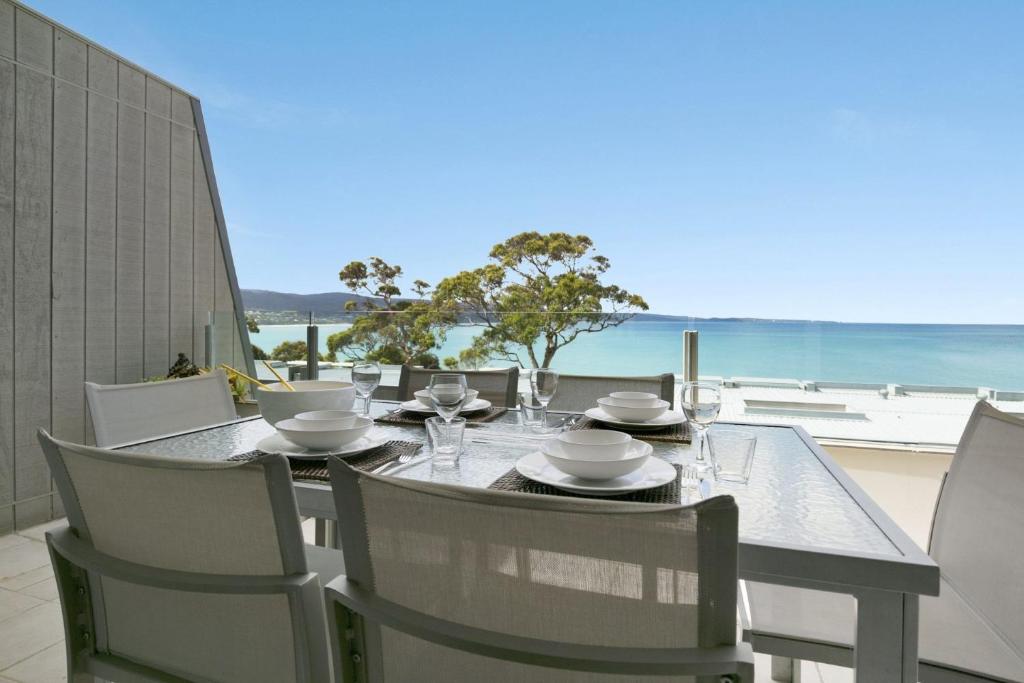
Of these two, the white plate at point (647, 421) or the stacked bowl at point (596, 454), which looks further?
the white plate at point (647, 421)

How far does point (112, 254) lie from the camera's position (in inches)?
125

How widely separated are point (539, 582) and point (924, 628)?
3.08 ft

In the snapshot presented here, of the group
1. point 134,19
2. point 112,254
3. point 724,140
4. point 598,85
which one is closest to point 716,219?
point 724,140

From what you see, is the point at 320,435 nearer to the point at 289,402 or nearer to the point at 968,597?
the point at 289,402

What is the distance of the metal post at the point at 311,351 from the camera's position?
3.90m

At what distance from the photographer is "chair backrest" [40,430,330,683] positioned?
0.76m

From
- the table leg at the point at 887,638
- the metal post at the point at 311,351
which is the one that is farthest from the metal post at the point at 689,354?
the table leg at the point at 887,638

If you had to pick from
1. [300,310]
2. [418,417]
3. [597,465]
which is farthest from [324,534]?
[300,310]

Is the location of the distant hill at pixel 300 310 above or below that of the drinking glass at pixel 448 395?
above

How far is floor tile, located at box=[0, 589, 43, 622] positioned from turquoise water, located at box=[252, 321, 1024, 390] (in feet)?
8.32

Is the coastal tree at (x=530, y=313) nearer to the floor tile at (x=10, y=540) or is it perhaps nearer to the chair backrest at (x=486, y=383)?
the chair backrest at (x=486, y=383)

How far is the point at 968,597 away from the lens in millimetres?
1215

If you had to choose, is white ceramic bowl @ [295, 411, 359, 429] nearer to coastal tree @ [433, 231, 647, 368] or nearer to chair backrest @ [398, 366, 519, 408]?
chair backrest @ [398, 366, 519, 408]

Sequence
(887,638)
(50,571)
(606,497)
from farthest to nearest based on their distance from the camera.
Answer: (50,571)
(606,497)
(887,638)
